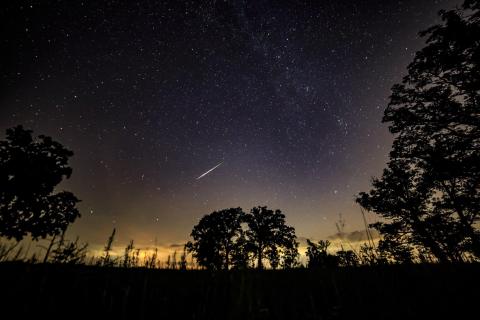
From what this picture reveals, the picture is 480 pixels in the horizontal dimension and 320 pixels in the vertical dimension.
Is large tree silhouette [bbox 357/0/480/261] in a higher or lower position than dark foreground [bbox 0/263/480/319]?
higher

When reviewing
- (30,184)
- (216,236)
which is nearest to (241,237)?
(216,236)

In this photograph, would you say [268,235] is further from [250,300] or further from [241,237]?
[250,300]

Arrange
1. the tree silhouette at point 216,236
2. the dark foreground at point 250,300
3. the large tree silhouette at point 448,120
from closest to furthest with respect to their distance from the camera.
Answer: the dark foreground at point 250,300 → the large tree silhouette at point 448,120 → the tree silhouette at point 216,236

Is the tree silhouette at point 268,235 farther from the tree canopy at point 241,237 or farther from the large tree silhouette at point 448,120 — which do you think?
the large tree silhouette at point 448,120

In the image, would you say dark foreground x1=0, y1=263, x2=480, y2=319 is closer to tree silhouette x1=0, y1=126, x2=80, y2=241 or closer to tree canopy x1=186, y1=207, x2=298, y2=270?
tree silhouette x1=0, y1=126, x2=80, y2=241

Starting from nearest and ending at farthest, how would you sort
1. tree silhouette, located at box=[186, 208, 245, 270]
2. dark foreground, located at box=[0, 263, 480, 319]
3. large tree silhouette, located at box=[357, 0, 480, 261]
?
1. dark foreground, located at box=[0, 263, 480, 319]
2. large tree silhouette, located at box=[357, 0, 480, 261]
3. tree silhouette, located at box=[186, 208, 245, 270]

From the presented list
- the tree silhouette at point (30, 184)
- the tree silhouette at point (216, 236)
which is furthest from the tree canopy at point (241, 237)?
the tree silhouette at point (30, 184)

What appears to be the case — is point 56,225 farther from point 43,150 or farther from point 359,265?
point 359,265

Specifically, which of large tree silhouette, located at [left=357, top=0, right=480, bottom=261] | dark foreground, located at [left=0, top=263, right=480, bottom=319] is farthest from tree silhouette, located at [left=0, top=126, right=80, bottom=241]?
large tree silhouette, located at [left=357, top=0, right=480, bottom=261]

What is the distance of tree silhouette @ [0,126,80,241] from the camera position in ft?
50.3

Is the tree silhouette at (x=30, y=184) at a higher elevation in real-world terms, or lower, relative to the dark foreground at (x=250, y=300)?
higher

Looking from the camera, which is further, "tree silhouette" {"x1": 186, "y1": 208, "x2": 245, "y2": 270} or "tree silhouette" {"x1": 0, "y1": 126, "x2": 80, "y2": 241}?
"tree silhouette" {"x1": 186, "y1": 208, "x2": 245, "y2": 270}

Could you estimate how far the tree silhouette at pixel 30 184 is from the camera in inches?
604

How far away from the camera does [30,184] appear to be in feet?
51.7
